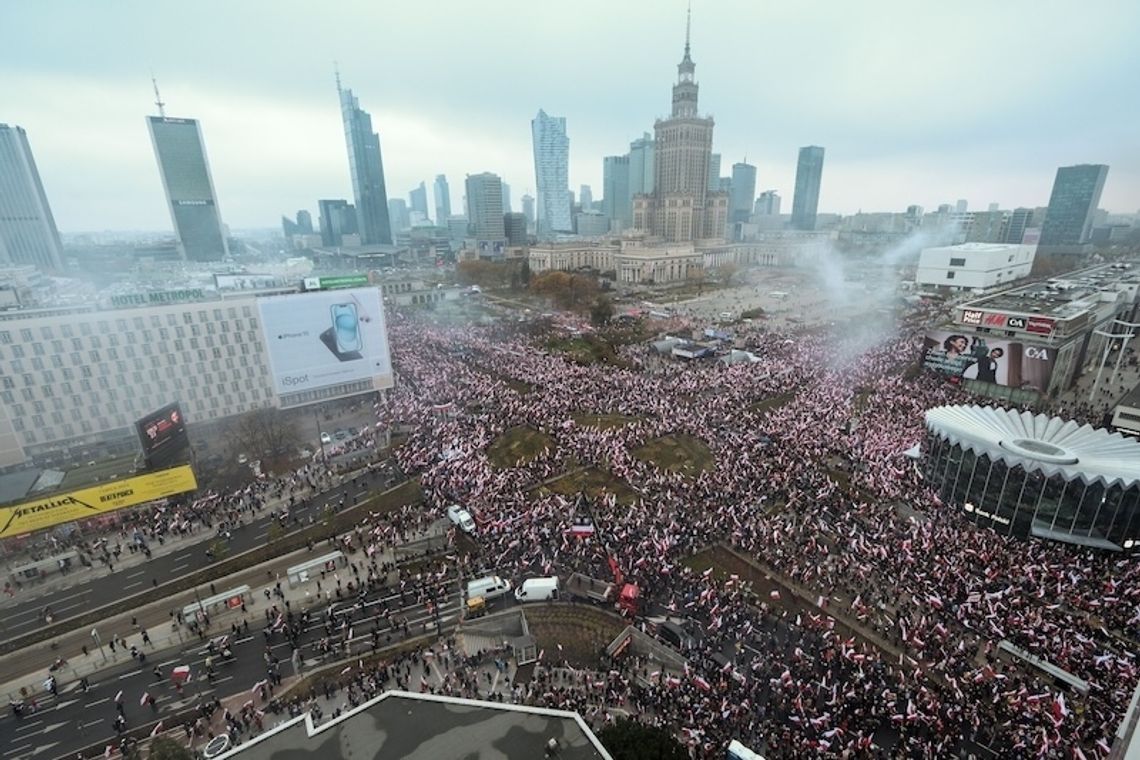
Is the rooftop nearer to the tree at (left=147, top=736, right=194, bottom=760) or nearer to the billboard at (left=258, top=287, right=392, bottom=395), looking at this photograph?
the tree at (left=147, top=736, right=194, bottom=760)

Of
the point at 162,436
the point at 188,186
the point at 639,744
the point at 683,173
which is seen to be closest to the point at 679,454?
the point at 639,744

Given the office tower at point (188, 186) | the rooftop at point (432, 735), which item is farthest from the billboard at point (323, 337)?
the office tower at point (188, 186)

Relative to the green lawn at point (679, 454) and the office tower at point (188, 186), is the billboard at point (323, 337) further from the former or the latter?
the office tower at point (188, 186)

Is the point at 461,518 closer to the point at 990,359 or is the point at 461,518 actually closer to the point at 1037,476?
the point at 1037,476

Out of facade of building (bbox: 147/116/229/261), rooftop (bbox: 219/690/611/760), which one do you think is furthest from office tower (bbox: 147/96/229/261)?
rooftop (bbox: 219/690/611/760)

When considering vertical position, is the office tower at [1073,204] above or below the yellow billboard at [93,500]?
above

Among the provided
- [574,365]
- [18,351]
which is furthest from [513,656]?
[18,351]
